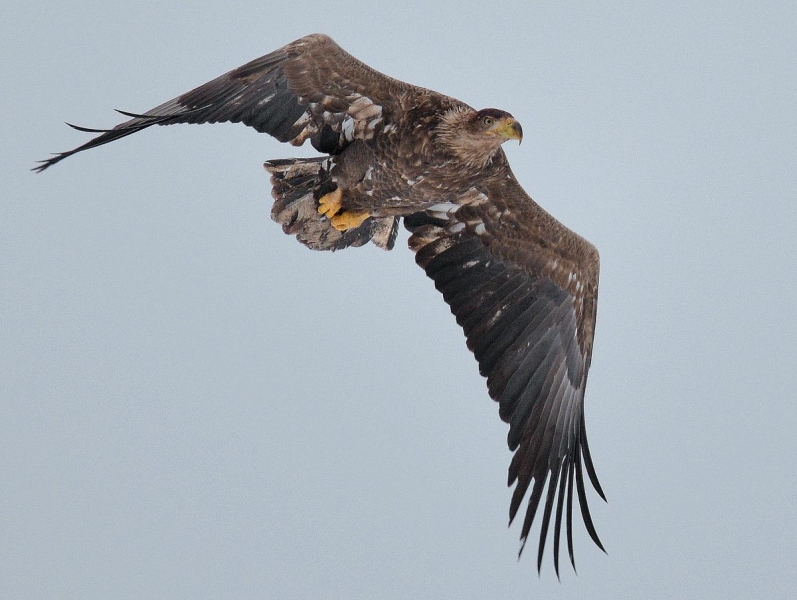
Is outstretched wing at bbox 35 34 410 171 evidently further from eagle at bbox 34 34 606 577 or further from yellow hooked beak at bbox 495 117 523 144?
yellow hooked beak at bbox 495 117 523 144

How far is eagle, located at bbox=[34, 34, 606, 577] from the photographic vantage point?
830 cm

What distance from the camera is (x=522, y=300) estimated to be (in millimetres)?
9727

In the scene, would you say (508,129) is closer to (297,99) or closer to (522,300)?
(297,99)

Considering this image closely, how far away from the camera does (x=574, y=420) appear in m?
9.41

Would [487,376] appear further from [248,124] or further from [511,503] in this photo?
[248,124]

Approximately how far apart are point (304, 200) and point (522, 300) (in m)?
2.11

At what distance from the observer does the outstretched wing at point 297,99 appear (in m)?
8.05

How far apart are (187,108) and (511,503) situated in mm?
3945

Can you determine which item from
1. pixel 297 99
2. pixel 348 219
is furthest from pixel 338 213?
pixel 297 99

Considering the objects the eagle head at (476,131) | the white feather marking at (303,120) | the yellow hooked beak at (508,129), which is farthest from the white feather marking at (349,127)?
the yellow hooked beak at (508,129)

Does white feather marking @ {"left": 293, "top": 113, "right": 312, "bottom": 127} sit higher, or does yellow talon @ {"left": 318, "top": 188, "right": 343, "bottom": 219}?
white feather marking @ {"left": 293, "top": 113, "right": 312, "bottom": 127}

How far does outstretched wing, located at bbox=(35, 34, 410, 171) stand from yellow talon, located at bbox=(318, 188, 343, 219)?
52cm

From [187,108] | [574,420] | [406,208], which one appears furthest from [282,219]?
[574,420]

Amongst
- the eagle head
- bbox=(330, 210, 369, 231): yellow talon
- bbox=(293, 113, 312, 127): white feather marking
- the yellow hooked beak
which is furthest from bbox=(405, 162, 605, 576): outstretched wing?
bbox=(293, 113, 312, 127): white feather marking
